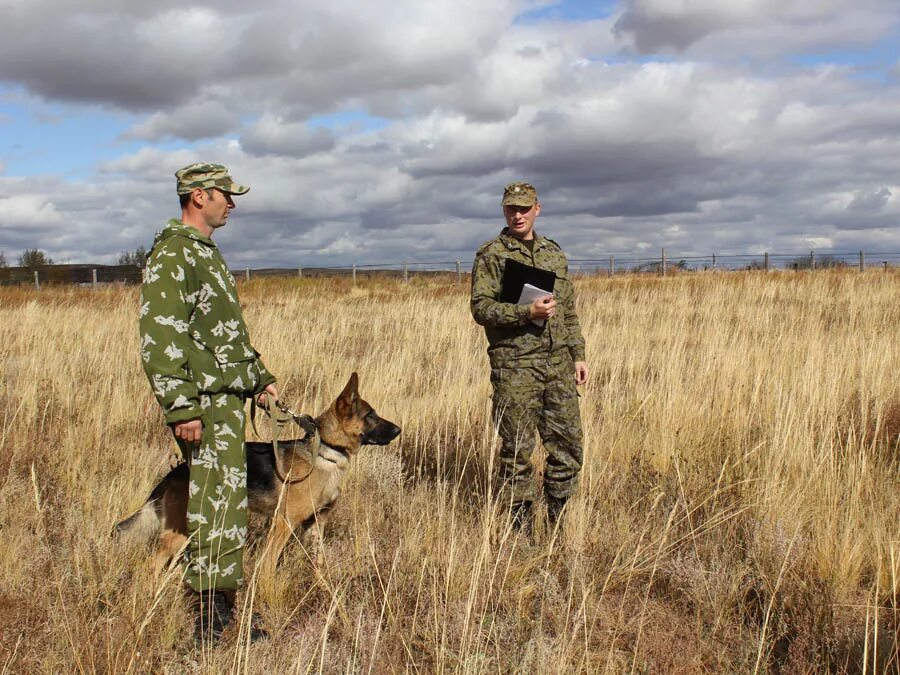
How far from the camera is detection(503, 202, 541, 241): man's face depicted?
3908 millimetres

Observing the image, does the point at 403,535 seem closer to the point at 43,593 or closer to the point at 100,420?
the point at 43,593

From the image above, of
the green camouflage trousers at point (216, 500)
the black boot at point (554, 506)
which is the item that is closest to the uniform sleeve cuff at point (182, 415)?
the green camouflage trousers at point (216, 500)

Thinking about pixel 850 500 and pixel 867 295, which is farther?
pixel 867 295

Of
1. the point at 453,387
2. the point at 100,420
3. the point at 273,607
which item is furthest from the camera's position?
the point at 453,387

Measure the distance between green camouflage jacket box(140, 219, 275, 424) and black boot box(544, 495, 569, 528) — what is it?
1926mm

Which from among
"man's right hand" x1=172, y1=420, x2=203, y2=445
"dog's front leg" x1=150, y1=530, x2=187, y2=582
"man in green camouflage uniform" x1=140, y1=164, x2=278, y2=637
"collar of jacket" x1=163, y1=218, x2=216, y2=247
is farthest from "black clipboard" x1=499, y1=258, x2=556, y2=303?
"dog's front leg" x1=150, y1=530, x2=187, y2=582

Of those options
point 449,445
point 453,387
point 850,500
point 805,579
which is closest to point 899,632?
point 805,579

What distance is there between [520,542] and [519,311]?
4.05ft

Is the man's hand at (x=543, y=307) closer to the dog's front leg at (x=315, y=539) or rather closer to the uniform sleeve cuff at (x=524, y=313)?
the uniform sleeve cuff at (x=524, y=313)

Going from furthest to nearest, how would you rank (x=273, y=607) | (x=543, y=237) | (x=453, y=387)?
(x=453, y=387)
(x=543, y=237)
(x=273, y=607)

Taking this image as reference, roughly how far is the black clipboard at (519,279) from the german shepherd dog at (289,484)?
984mm

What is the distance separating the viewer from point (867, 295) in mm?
13398

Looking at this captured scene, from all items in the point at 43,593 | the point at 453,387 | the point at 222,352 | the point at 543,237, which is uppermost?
the point at 543,237

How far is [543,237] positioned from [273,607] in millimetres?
2498
